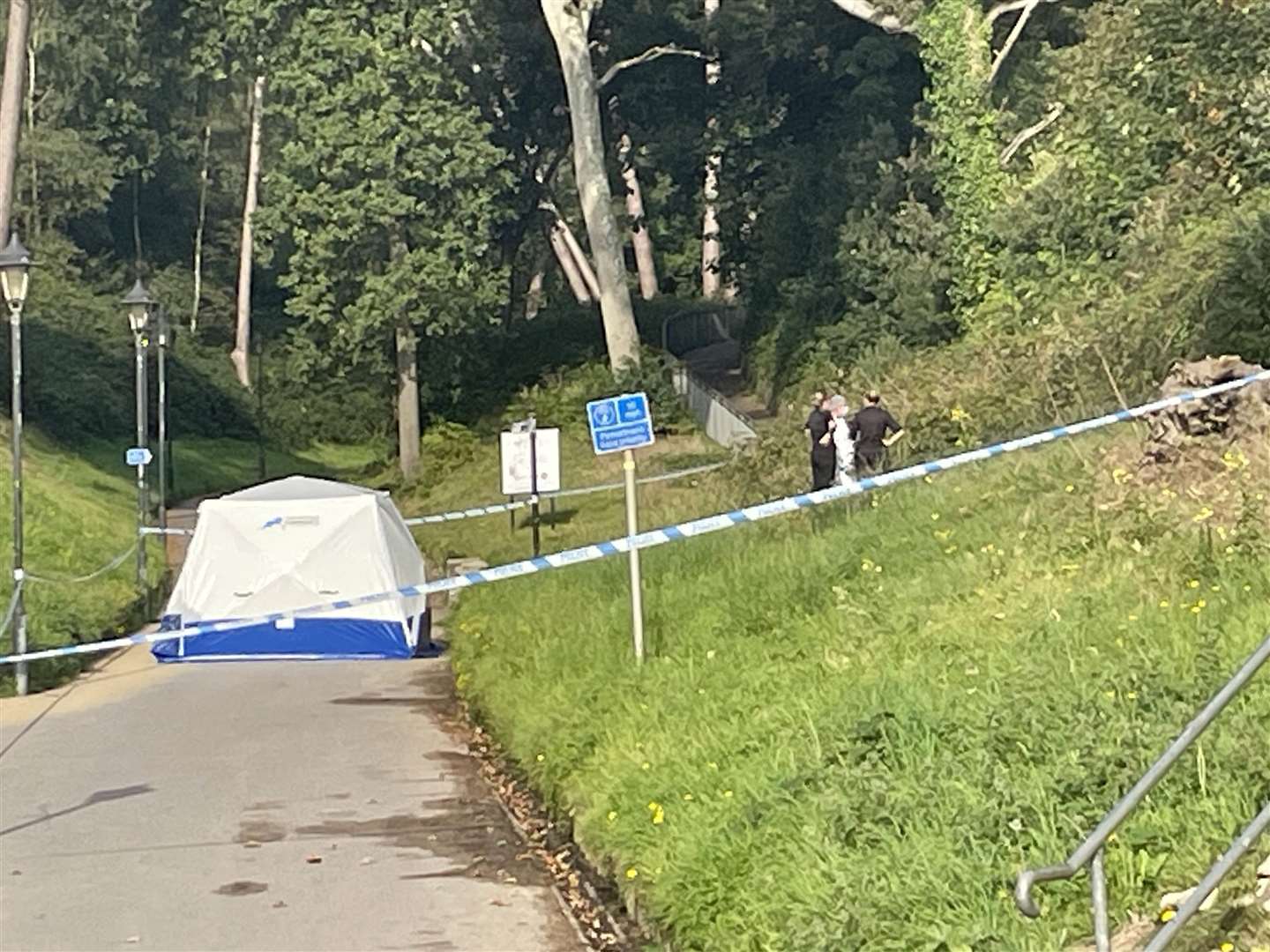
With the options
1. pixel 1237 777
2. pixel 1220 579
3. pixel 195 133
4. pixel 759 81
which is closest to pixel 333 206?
pixel 759 81

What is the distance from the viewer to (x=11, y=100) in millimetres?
34031

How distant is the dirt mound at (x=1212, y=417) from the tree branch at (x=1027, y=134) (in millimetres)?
22841

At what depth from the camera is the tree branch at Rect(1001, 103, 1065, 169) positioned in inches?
1450

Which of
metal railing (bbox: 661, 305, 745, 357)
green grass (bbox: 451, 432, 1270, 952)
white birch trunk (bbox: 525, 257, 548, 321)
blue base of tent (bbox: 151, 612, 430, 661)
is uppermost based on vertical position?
white birch trunk (bbox: 525, 257, 548, 321)

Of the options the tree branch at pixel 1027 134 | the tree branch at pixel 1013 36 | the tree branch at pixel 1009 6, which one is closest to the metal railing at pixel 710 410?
the tree branch at pixel 1027 134

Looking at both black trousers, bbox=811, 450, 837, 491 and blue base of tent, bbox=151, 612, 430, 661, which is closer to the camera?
blue base of tent, bbox=151, 612, 430, 661

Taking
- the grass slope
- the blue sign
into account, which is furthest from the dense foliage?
the blue sign

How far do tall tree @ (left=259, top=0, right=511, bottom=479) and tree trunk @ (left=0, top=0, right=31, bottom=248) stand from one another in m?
11.6

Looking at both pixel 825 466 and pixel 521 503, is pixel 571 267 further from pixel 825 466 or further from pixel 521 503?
pixel 825 466

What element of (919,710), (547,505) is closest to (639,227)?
(547,505)

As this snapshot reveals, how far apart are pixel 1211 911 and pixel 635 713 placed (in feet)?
18.8

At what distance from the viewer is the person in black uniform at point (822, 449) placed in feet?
69.9

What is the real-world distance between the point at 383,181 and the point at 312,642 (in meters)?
27.3

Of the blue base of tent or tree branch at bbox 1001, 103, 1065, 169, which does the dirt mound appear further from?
tree branch at bbox 1001, 103, 1065, 169
